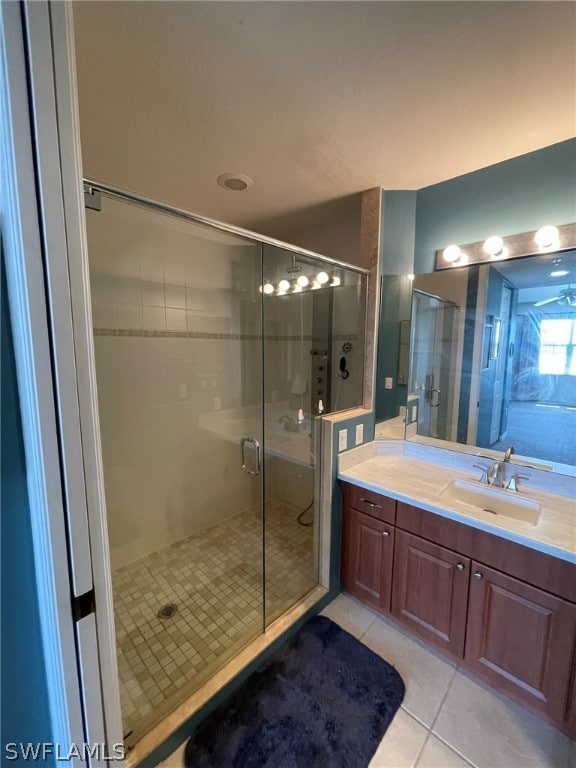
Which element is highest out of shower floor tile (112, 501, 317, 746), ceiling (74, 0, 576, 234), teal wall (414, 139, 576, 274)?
ceiling (74, 0, 576, 234)

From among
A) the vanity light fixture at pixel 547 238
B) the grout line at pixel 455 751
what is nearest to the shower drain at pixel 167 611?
the grout line at pixel 455 751

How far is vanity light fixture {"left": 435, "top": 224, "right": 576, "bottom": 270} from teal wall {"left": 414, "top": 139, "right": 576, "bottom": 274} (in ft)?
0.11

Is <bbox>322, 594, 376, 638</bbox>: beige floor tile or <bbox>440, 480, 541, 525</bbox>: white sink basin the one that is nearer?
<bbox>440, 480, 541, 525</bbox>: white sink basin

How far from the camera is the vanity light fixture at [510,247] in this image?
4.98 feet

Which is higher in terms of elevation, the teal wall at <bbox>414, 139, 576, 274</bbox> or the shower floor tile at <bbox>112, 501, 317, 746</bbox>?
the teal wall at <bbox>414, 139, 576, 274</bbox>

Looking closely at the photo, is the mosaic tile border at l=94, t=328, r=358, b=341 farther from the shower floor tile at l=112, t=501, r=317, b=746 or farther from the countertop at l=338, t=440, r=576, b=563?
the shower floor tile at l=112, t=501, r=317, b=746

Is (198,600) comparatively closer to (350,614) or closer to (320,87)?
(350,614)

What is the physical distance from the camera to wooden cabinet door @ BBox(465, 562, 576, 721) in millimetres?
1215

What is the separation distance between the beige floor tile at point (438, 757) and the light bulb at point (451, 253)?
2.36 metres

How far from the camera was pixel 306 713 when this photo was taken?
1365mm

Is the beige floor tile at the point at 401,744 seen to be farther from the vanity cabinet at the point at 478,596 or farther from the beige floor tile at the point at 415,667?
the vanity cabinet at the point at 478,596

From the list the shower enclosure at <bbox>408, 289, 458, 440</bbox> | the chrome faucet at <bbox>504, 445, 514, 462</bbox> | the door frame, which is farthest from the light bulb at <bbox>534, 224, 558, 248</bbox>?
the door frame

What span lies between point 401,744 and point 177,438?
2.08m

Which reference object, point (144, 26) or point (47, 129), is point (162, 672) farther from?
point (144, 26)
